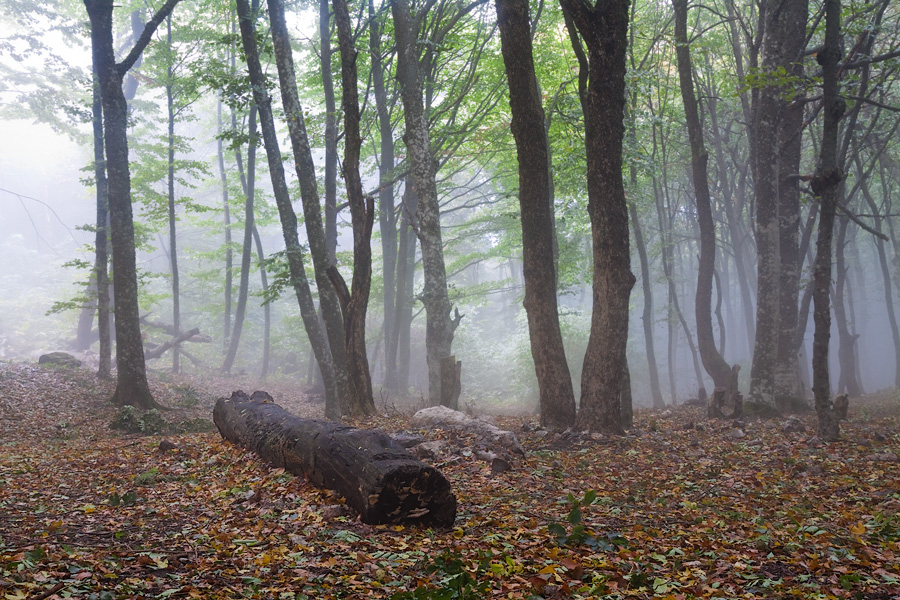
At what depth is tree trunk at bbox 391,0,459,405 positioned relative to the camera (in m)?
11.8

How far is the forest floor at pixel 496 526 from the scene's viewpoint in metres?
3.53

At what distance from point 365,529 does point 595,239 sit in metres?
5.10

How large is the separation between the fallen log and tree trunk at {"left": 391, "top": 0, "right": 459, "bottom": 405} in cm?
593

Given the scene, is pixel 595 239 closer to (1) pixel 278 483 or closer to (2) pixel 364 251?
(2) pixel 364 251

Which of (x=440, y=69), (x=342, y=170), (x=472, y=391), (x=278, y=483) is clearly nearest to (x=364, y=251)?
(x=342, y=170)

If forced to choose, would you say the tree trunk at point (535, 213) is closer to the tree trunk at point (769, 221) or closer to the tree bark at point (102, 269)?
the tree trunk at point (769, 221)

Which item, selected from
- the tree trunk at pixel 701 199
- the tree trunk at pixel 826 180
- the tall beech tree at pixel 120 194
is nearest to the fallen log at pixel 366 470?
the tree trunk at pixel 826 180

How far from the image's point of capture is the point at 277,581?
3559 mm

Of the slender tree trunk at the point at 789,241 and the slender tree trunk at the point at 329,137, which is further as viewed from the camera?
the slender tree trunk at the point at 329,137

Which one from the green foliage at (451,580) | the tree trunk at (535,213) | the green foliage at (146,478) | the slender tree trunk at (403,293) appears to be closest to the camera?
the green foliage at (451,580)

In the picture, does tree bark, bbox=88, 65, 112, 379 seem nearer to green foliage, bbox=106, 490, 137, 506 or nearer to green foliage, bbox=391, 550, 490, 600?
green foliage, bbox=106, 490, 137, 506

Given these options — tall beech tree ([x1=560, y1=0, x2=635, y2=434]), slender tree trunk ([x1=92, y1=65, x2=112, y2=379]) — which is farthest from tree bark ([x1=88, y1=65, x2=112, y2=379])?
tall beech tree ([x1=560, y1=0, x2=635, y2=434])

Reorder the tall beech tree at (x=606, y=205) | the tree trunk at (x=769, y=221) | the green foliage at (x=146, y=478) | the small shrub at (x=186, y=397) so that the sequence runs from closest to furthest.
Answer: the green foliage at (x=146, y=478) < the tall beech tree at (x=606, y=205) < the tree trunk at (x=769, y=221) < the small shrub at (x=186, y=397)

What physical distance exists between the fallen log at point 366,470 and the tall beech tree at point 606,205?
148 inches
